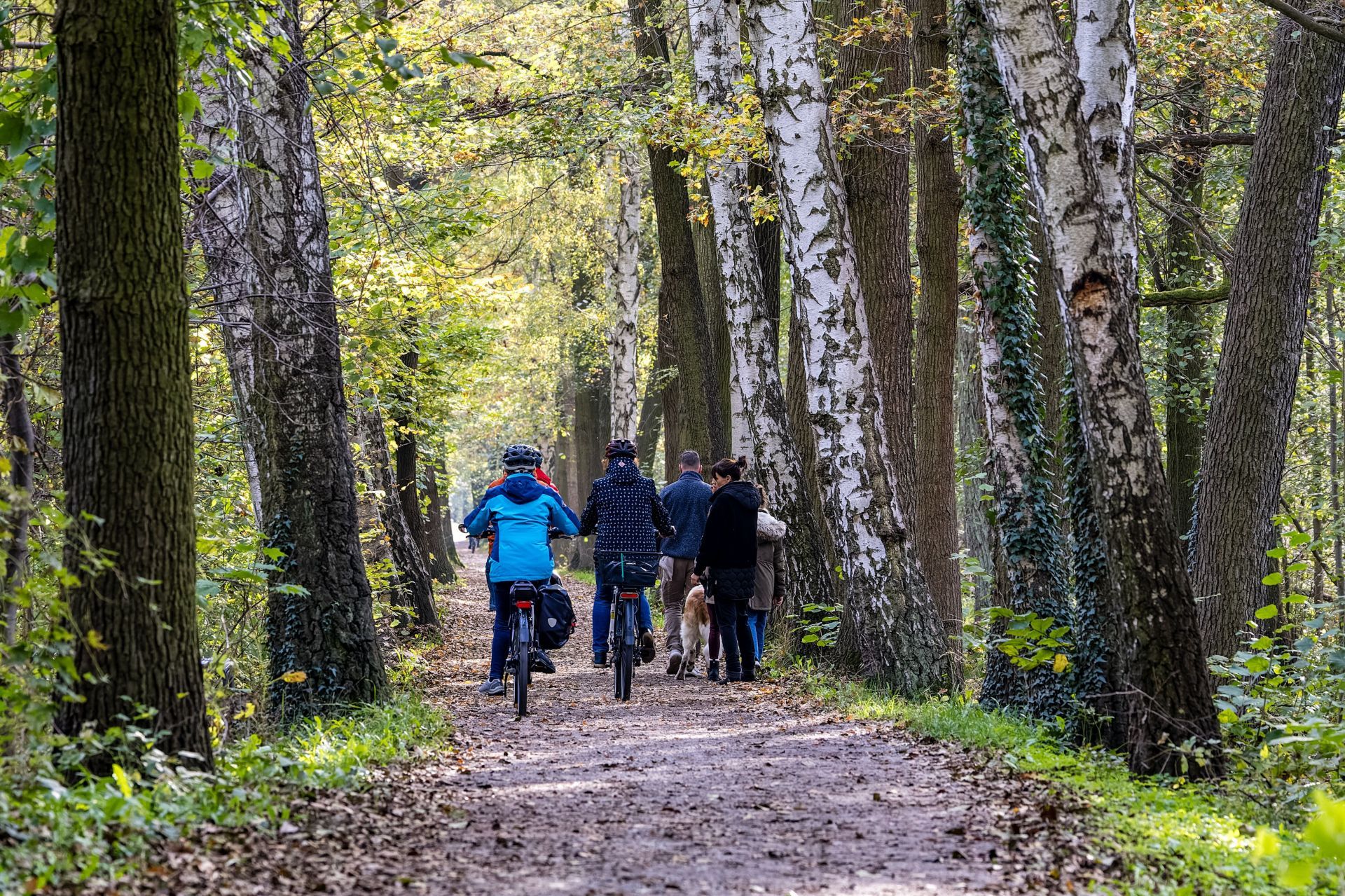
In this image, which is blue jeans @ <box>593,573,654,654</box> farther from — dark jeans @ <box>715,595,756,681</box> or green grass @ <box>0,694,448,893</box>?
green grass @ <box>0,694,448,893</box>

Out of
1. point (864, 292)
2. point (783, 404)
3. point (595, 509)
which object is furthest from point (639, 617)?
point (864, 292)

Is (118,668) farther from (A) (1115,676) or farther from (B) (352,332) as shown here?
(B) (352,332)

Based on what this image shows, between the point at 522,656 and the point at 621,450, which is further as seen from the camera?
the point at 621,450

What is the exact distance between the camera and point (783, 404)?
13609 millimetres

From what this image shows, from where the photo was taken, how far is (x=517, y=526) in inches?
397

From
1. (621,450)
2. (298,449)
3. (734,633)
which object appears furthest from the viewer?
(734,633)

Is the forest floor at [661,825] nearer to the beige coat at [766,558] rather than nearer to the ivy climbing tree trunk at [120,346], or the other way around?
the ivy climbing tree trunk at [120,346]

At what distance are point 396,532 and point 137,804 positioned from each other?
12459 millimetres

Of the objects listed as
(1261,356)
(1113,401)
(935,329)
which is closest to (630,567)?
(935,329)

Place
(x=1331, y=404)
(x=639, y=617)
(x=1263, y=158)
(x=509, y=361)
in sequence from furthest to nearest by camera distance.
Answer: (x=509, y=361), (x=1331, y=404), (x=639, y=617), (x=1263, y=158)

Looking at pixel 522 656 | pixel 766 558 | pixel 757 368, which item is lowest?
pixel 522 656

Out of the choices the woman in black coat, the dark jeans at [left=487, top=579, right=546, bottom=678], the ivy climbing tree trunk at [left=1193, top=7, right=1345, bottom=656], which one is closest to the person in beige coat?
the woman in black coat

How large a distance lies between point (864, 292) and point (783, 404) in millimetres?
1525

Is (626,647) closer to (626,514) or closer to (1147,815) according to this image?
(626,514)
